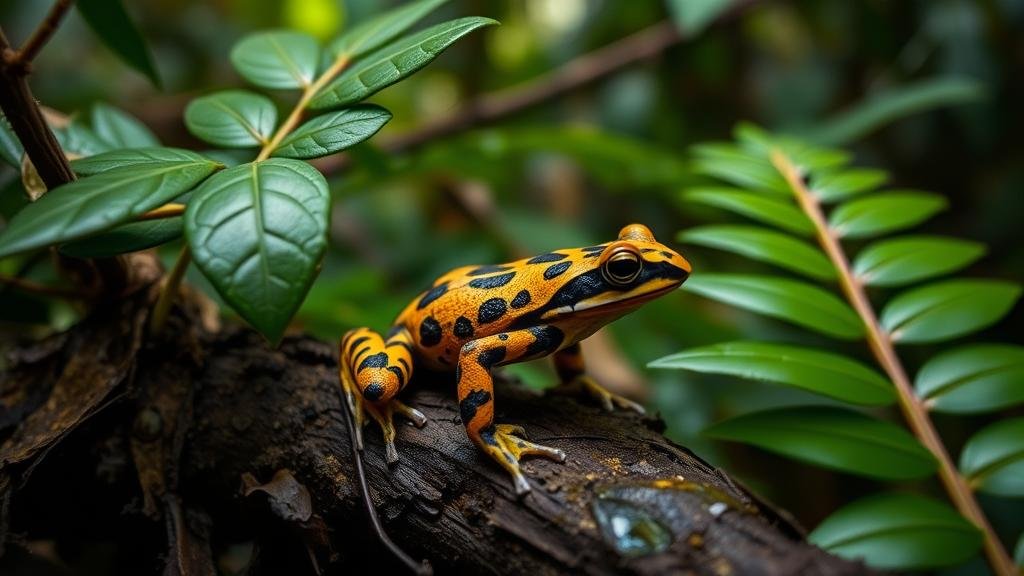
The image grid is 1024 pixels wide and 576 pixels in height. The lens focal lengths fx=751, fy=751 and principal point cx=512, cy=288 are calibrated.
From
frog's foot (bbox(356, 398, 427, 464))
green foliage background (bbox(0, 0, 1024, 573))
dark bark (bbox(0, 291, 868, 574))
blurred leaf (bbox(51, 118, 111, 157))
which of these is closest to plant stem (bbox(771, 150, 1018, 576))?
dark bark (bbox(0, 291, 868, 574))

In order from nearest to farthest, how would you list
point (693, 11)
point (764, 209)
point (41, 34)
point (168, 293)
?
1. point (41, 34)
2. point (168, 293)
3. point (764, 209)
4. point (693, 11)

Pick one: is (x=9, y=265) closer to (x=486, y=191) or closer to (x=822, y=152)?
(x=486, y=191)

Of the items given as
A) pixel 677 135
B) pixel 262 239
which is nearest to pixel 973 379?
pixel 262 239

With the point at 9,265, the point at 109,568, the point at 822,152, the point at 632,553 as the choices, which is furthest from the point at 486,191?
the point at 632,553

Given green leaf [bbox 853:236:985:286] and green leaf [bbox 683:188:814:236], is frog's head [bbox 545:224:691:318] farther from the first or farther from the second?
green leaf [bbox 853:236:985:286]

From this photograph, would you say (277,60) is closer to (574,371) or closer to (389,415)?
(389,415)

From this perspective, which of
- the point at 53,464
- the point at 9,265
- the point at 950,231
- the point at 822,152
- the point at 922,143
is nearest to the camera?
the point at 53,464
